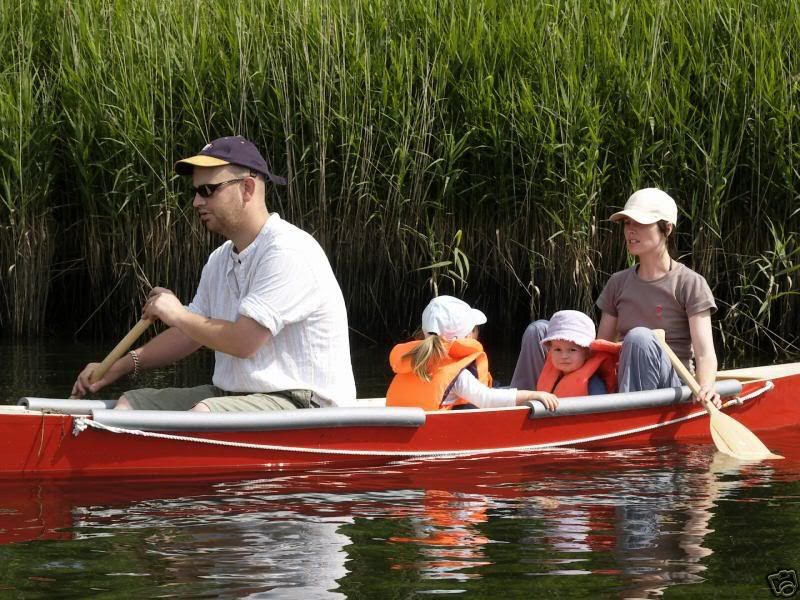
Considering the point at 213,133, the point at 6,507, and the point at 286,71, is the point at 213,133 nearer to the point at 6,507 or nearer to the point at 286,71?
the point at 286,71

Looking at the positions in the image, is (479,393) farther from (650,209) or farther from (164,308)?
(164,308)

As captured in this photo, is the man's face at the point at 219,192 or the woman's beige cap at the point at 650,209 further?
the woman's beige cap at the point at 650,209

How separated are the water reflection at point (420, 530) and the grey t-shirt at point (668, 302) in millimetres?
669

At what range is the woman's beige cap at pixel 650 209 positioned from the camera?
611 cm

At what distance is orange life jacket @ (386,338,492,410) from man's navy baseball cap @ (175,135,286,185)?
101 cm

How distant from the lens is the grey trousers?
237 inches

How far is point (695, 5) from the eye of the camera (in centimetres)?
851

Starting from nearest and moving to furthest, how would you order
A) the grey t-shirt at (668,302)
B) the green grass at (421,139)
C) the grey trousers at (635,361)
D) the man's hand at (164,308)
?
the man's hand at (164,308), the grey trousers at (635,361), the grey t-shirt at (668,302), the green grass at (421,139)

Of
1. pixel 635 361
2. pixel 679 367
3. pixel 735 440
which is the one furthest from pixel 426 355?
pixel 735 440

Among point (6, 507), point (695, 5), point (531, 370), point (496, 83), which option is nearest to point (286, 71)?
point (496, 83)


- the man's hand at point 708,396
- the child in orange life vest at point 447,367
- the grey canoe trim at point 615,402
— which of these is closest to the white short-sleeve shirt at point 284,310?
the child in orange life vest at point 447,367

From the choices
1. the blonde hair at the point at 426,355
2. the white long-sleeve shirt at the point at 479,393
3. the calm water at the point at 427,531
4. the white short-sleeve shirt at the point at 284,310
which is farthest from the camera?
the white long-sleeve shirt at the point at 479,393

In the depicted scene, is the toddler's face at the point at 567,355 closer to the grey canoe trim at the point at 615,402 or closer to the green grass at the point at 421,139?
the grey canoe trim at the point at 615,402

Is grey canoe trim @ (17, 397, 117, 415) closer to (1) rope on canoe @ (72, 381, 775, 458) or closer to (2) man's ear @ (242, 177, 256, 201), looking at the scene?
(1) rope on canoe @ (72, 381, 775, 458)
